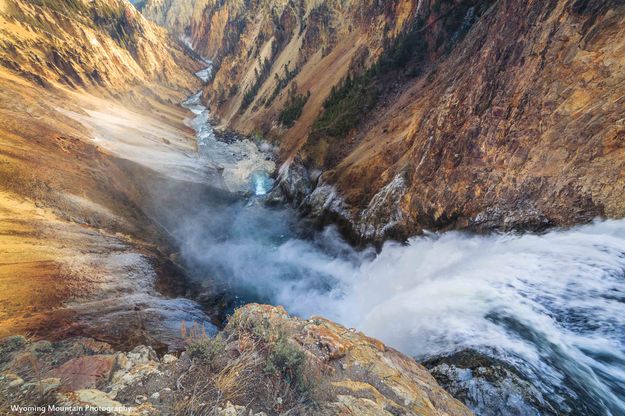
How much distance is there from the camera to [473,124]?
11.6 metres

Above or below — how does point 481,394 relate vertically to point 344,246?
above

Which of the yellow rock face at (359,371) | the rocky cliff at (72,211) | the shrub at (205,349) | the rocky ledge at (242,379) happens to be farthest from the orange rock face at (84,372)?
the rocky cliff at (72,211)

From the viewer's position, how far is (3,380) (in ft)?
13.8

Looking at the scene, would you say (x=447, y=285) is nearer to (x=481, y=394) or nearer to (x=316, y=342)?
(x=481, y=394)

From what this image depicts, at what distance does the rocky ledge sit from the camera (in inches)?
159

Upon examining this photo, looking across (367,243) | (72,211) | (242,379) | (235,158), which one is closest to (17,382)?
(242,379)

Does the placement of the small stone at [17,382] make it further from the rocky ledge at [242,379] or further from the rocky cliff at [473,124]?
the rocky cliff at [473,124]

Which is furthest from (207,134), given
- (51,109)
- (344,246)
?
(344,246)

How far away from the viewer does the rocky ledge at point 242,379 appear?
4.04 metres

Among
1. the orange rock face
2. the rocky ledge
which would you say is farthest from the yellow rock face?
the orange rock face

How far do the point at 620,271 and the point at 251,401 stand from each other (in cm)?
667

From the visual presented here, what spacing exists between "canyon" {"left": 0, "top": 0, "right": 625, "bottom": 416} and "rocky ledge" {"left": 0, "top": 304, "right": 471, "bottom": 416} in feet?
0.11

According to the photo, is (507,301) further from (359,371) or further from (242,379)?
(242,379)

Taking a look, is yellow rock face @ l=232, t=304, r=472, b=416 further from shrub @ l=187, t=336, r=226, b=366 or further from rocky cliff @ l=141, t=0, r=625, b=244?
rocky cliff @ l=141, t=0, r=625, b=244
